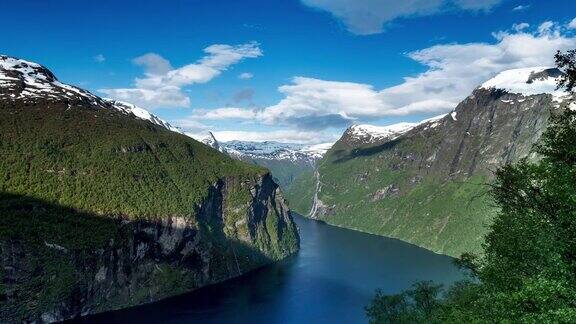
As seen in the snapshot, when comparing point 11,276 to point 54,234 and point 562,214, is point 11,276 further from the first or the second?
point 562,214

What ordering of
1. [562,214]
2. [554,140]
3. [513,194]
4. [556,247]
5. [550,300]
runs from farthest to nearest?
[513,194] → [554,140] → [562,214] → [556,247] → [550,300]

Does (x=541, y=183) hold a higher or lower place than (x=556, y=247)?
higher

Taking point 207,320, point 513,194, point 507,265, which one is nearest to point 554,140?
point 513,194

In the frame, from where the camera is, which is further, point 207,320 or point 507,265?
point 207,320

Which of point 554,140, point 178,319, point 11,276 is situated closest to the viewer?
point 554,140

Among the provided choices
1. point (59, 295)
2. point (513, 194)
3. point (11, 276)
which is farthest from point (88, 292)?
point (513, 194)

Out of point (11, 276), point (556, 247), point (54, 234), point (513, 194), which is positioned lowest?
point (11, 276)
